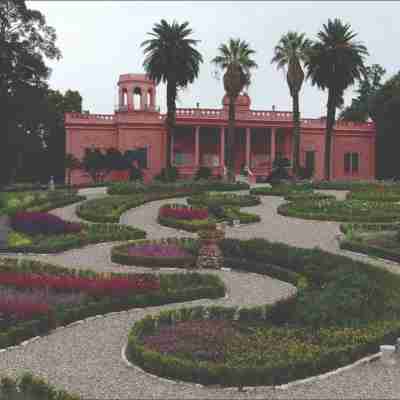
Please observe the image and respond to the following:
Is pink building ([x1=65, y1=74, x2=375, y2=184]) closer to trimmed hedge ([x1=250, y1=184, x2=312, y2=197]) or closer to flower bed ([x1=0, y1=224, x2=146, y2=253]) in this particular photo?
trimmed hedge ([x1=250, y1=184, x2=312, y2=197])

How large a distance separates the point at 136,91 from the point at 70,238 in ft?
102

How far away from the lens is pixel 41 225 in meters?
22.6

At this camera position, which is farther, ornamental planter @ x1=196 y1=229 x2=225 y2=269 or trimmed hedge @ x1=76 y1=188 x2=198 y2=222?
trimmed hedge @ x1=76 y1=188 x2=198 y2=222

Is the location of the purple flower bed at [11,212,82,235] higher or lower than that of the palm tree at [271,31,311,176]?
lower

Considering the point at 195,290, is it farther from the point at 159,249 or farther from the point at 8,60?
the point at 8,60

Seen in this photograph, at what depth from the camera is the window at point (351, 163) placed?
51281 mm

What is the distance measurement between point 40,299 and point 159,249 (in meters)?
5.99

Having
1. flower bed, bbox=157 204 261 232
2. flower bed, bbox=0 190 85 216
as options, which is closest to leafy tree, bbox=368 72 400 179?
flower bed, bbox=157 204 261 232

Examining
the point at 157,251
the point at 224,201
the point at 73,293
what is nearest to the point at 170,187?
the point at 224,201

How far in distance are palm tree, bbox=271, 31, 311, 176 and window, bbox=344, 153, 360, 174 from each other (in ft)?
38.3

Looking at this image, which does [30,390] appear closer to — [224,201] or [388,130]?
Answer: [224,201]

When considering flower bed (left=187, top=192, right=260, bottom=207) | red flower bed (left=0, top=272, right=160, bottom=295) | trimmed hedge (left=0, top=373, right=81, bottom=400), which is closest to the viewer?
trimmed hedge (left=0, top=373, right=81, bottom=400)

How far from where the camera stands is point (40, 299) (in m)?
12.7

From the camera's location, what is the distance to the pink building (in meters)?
47.8
